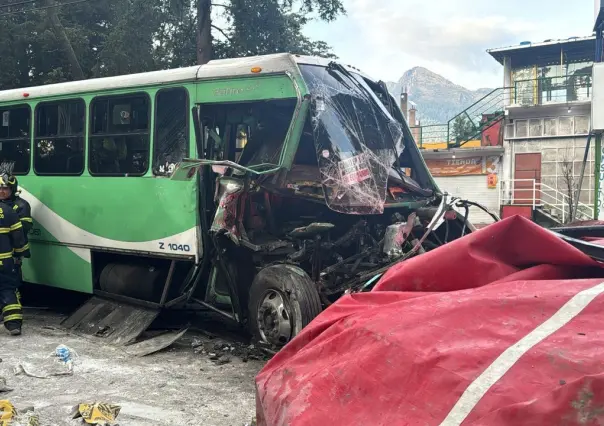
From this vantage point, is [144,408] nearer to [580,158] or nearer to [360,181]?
[360,181]

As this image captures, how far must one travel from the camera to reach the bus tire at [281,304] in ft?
17.4

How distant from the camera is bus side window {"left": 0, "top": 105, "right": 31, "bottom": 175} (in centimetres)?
816

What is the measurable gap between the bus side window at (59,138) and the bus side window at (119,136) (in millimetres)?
260

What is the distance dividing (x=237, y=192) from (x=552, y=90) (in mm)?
23325

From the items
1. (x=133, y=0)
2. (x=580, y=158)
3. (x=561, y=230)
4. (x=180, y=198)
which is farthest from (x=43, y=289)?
(x=580, y=158)

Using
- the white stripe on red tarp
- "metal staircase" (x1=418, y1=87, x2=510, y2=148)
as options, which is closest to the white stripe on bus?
the white stripe on red tarp

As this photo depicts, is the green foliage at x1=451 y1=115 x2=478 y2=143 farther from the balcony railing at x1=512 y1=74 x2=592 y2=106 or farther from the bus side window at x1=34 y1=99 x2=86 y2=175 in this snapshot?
the bus side window at x1=34 y1=99 x2=86 y2=175

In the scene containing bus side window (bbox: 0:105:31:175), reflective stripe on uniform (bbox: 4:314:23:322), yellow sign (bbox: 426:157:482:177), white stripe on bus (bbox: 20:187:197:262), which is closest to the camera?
white stripe on bus (bbox: 20:187:197:262)

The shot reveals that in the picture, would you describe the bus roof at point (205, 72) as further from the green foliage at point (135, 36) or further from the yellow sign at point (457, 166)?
the yellow sign at point (457, 166)

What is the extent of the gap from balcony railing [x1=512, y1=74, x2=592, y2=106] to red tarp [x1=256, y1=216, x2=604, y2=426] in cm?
2462

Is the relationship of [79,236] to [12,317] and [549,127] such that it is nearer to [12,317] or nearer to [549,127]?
[12,317]

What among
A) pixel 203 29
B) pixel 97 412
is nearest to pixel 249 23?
pixel 203 29

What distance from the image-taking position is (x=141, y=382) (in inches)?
198

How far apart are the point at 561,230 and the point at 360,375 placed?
170 cm
